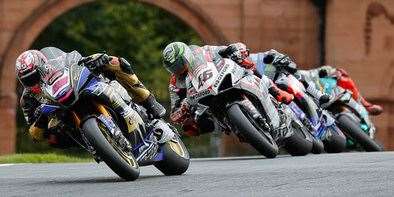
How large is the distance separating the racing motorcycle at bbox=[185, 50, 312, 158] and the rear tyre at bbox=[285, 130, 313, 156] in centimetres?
77

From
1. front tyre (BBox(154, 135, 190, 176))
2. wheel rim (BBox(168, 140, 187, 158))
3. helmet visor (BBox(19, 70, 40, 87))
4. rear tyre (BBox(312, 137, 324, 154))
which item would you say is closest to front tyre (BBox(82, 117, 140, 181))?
helmet visor (BBox(19, 70, 40, 87))

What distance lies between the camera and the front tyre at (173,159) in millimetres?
12586

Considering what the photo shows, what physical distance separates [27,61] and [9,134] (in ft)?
68.8

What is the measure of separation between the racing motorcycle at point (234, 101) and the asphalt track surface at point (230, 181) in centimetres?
70

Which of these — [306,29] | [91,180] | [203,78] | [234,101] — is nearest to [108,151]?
[91,180]

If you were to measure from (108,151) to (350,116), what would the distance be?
8929 millimetres

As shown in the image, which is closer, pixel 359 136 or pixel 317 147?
pixel 317 147

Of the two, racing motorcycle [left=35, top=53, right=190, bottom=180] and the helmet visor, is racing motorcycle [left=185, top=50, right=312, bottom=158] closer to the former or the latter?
racing motorcycle [left=35, top=53, right=190, bottom=180]

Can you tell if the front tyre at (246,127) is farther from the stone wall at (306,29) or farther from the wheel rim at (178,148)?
the stone wall at (306,29)

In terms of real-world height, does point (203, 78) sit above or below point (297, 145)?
above

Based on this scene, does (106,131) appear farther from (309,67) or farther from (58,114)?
(309,67)

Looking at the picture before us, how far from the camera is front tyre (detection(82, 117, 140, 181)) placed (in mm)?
11227

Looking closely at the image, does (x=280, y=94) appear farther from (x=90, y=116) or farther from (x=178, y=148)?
(x=90, y=116)

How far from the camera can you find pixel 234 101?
15461mm
